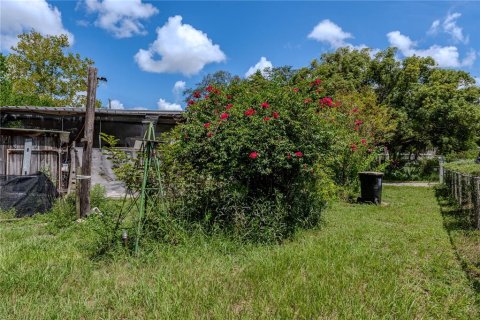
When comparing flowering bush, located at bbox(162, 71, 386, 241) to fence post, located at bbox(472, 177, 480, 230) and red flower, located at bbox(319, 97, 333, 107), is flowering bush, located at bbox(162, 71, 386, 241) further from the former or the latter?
fence post, located at bbox(472, 177, 480, 230)

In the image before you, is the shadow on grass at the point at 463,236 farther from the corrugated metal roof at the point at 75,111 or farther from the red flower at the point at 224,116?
the corrugated metal roof at the point at 75,111

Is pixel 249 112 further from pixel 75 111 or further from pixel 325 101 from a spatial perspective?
pixel 75 111

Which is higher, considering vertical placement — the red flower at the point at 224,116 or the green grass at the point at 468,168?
the red flower at the point at 224,116

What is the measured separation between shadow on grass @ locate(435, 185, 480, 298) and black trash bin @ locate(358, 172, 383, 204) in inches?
65.9

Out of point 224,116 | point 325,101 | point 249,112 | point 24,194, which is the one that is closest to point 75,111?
point 24,194

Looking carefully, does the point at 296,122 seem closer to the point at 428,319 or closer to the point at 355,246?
the point at 355,246

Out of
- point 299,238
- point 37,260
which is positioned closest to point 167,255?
point 37,260

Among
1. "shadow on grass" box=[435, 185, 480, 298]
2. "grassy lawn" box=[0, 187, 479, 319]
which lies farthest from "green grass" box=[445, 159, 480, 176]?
"grassy lawn" box=[0, 187, 479, 319]

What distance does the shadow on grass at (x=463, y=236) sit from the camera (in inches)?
172

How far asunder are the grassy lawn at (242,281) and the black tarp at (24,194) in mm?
2301

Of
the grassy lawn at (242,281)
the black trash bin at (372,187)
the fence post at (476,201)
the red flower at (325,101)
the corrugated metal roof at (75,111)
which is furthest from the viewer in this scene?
the corrugated metal roof at (75,111)

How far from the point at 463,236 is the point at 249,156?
13.0 ft

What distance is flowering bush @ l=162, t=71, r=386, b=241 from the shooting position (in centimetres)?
564

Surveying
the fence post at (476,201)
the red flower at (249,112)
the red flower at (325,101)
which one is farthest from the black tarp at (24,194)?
the fence post at (476,201)
